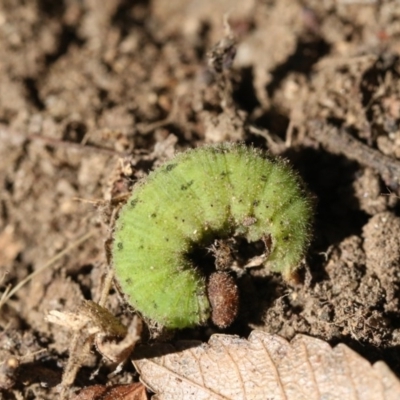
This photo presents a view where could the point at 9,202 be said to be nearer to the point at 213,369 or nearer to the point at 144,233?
the point at 144,233

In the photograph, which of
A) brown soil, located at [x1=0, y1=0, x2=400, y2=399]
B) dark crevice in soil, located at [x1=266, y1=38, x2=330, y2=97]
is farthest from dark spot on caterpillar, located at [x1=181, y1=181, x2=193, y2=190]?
dark crevice in soil, located at [x1=266, y1=38, x2=330, y2=97]

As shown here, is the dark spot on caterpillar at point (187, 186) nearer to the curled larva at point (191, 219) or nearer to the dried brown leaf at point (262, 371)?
the curled larva at point (191, 219)

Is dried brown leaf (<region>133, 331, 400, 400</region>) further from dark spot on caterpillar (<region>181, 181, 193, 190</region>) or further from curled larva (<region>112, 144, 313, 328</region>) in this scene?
dark spot on caterpillar (<region>181, 181, 193, 190</region>)

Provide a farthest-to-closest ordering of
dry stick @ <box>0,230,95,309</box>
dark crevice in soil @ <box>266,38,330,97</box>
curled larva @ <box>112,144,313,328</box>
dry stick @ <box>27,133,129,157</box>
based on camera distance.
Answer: dark crevice in soil @ <box>266,38,330,97</box> → dry stick @ <box>27,133,129,157</box> → dry stick @ <box>0,230,95,309</box> → curled larva @ <box>112,144,313,328</box>

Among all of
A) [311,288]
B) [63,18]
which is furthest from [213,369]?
[63,18]

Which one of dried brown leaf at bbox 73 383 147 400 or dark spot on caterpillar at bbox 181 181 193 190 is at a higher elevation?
dark spot on caterpillar at bbox 181 181 193 190

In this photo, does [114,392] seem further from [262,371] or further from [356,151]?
[356,151]
